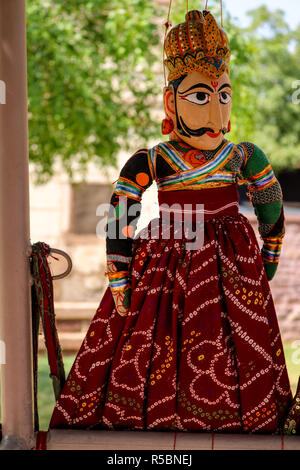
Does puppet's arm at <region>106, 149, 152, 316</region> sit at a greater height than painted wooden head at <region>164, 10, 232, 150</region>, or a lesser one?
lesser

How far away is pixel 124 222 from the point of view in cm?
171

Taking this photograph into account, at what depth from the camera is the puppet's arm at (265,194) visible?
1.77 metres

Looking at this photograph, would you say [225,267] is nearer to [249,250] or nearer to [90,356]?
[249,250]

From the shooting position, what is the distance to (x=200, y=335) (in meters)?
1.63

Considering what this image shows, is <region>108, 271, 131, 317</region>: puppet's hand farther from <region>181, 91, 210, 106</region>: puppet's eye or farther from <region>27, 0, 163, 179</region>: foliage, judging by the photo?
<region>27, 0, 163, 179</region>: foliage

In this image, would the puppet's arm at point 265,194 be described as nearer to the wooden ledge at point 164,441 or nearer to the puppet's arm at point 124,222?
the puppet's arm at point 124,222

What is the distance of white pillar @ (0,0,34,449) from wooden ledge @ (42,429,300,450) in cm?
12

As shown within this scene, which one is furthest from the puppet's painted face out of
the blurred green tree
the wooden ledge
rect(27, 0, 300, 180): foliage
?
the blurred green tree

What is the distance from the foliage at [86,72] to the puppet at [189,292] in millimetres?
2657

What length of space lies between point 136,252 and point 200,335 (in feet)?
1.06

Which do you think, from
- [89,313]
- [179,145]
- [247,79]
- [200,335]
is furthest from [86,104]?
[200,335]

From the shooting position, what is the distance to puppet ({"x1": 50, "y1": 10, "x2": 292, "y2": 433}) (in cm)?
162
